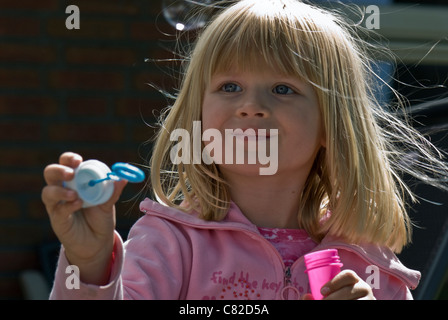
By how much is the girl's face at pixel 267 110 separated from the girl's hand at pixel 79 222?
0.38 meters

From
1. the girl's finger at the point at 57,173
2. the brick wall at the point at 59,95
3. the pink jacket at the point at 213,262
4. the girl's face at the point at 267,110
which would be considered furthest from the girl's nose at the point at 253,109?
the brick wall at the point at 59,95

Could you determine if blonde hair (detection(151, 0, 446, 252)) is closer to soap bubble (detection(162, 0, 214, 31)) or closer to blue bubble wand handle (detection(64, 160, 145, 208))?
soap bubble (detection(162, 0, 214, 31))

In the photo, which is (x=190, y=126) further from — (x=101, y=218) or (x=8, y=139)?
(x=8, y=139)

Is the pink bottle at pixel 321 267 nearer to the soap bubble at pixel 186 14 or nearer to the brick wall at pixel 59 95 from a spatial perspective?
the soap bubble at pixel 186 14

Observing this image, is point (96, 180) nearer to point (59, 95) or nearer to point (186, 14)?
point (186, 14)

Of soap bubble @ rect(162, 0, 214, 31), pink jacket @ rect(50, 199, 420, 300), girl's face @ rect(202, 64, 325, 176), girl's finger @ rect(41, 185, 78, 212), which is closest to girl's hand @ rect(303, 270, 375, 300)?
pink jacket @ rect(50, 199, 420, 300)

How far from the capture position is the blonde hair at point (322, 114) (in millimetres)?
1804

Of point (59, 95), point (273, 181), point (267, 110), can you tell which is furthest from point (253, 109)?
point (59, 95)

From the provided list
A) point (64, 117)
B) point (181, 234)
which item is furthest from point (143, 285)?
point (64, 117)

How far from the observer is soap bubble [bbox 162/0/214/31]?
2.32m

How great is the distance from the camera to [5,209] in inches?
143

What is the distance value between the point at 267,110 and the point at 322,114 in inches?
6.6

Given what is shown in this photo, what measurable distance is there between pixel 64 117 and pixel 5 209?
45cm

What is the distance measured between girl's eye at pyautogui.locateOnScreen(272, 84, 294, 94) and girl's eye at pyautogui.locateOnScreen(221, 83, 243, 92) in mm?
72
